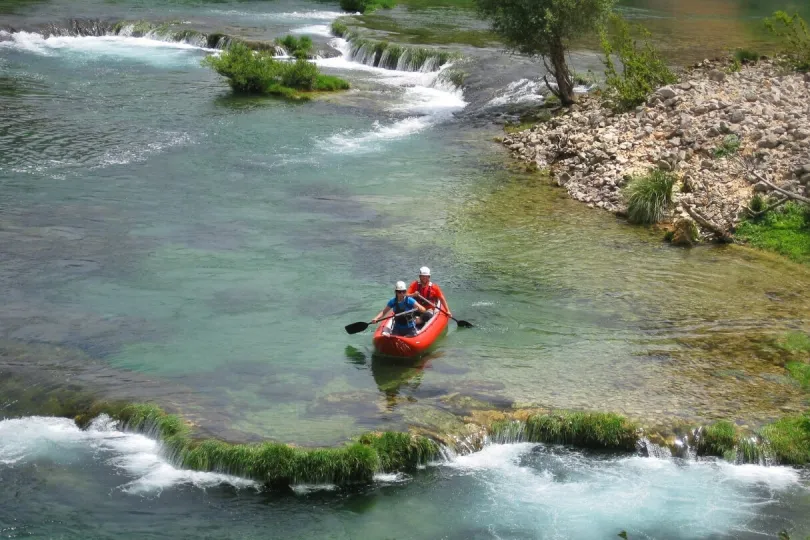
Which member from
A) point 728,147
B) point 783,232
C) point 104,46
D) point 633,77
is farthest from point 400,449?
point 104,46

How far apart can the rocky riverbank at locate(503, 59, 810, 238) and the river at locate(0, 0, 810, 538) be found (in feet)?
4.25

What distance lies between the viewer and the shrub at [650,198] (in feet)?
77.2

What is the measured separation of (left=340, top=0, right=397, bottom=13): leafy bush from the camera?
57750mm

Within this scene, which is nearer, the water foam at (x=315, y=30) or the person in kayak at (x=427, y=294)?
the person in kayak at (x=427, y=294)

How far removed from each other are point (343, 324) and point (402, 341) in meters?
1.86

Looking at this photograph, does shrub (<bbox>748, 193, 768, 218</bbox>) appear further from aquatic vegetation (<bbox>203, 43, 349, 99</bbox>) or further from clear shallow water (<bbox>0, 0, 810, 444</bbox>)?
aquatic vegetation (<bbox>203, 43, 349, 99</bbox>)

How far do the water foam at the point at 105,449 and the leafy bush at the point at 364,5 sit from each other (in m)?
45.9

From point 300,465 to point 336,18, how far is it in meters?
43.7

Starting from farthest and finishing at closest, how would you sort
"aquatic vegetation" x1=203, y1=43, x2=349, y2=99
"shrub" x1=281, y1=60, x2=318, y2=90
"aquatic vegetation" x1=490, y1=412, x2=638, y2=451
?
"shrub" x1=281, y1=60, x2=318, y2=90 → "aquatic vegetation" x1=203, y1=43, x2=349, y2=99 → "aquatic vegetation" x1=490, y1=412, x2=638, y2=451

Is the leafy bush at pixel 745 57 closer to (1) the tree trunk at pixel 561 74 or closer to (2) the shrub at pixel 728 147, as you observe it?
(1) the tree trunk at pixel 561 74

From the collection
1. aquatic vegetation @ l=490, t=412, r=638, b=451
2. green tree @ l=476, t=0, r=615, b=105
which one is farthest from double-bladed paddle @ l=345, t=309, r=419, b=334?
green tree @ l=476, t=0, r=615, b=105

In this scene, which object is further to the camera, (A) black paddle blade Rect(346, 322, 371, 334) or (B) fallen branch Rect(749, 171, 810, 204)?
(B) fallen branch Rect(749, 171, 810, 204)

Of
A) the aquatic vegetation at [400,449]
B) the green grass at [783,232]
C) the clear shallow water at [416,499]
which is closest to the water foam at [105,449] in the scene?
the clear shallow water at [416,499]

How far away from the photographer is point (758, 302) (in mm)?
19234
